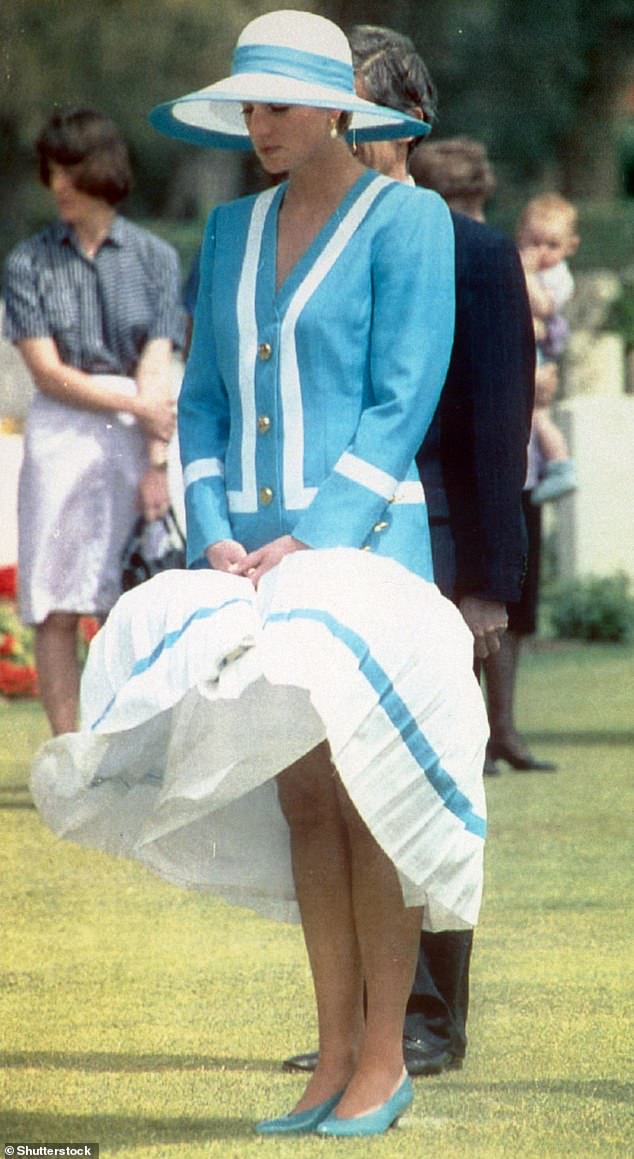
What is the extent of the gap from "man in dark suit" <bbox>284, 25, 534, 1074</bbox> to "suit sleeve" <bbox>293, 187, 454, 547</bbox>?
29cm

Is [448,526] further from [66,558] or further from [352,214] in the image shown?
[66,558]

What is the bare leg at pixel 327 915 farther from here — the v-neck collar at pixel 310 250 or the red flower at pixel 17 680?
the red flower at pixel 17 680

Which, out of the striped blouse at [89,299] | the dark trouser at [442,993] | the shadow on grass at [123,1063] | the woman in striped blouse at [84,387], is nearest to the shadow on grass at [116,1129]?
the shadow on grass at [123,1063]

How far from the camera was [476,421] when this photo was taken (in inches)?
177

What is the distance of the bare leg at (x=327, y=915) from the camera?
421 centimetres

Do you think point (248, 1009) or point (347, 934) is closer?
point (347, 934)

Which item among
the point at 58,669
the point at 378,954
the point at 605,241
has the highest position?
the point at 378,954

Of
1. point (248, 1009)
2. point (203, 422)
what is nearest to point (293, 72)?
point (203, 422)

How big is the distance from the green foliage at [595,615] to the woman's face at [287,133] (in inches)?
380

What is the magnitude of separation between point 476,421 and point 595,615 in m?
9.35

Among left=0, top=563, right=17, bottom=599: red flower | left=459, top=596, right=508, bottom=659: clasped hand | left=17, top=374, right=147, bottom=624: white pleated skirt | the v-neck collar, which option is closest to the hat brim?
the v-neck collar

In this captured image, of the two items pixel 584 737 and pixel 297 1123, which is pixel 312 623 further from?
pixel 584 737

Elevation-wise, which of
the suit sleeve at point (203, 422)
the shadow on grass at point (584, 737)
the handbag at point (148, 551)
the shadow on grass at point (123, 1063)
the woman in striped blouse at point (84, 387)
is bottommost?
the shadow on grass at point (584, 737)

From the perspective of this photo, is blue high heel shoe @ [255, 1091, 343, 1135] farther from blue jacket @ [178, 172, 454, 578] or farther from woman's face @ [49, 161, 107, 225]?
woman's face @ [49, 161, 107, 225]
